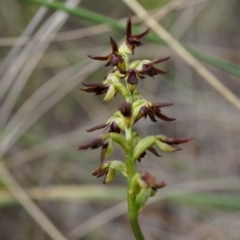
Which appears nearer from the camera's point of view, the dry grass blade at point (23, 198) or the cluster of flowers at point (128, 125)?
the cluster of flowers at point (128, 125)

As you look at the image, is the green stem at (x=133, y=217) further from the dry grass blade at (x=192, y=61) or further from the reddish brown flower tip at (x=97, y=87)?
the dry grass blade at (x=192, y=61)

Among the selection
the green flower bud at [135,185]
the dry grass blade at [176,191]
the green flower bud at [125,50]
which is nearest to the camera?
the green flower bud at [135,185]

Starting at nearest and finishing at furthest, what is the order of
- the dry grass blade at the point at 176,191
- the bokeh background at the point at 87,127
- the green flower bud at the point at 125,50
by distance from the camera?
the green flower bud at the point at 125,50, the dry grass blade at the point at 176,191, the bokeh background at the point at 87,127

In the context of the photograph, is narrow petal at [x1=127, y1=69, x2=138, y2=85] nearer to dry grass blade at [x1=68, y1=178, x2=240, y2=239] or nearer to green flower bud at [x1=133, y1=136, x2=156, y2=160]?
green flower bud at [x1=133, y1=136, x2=156, y2=160]

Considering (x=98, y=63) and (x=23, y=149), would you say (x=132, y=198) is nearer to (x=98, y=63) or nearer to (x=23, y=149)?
(x=98, y=63)

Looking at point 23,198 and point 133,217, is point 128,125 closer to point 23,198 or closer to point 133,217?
point 133,217

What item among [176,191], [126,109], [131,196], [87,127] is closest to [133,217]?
[131,196]

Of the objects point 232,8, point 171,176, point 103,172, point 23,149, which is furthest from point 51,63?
point 103,172

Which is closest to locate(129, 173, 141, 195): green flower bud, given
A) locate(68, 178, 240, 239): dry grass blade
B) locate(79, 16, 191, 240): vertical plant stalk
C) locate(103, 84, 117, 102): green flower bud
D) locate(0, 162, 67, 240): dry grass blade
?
locate(79, 16, 191, 240): vertical plant stalk

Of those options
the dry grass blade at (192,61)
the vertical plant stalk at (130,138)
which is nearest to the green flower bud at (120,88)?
the vertical plant stalk at (130,138)

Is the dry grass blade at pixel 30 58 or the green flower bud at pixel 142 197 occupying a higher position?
the dry grass blade at pixel 30 58
